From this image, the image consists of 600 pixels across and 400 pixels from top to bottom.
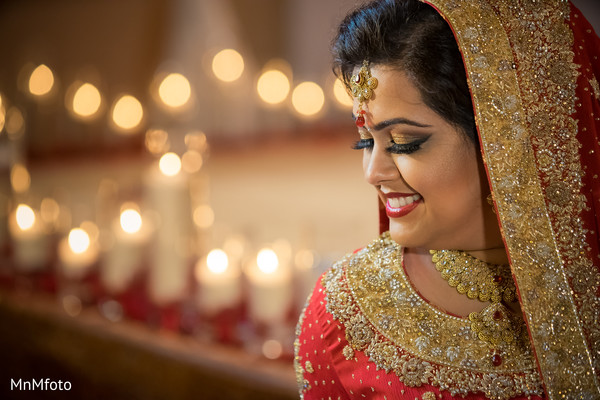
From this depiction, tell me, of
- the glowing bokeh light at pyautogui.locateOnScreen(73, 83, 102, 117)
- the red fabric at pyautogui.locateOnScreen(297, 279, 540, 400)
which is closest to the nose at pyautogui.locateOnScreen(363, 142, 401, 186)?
the red fabric at pyautogui.locateOnScreen(297, 279, 540, 400)

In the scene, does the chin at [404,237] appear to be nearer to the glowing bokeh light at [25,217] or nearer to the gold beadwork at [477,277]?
the gold beadwork at [477,277]

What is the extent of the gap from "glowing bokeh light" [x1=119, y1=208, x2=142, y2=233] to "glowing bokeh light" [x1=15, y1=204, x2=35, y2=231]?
616 mm

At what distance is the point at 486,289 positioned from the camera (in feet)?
2.79

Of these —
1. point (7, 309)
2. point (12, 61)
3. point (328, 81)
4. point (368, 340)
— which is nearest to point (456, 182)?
point (368, 340)

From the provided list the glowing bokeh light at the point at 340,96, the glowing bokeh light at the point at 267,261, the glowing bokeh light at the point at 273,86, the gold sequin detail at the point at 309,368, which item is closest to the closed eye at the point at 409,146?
the gold sequin detail at the point at 309,368

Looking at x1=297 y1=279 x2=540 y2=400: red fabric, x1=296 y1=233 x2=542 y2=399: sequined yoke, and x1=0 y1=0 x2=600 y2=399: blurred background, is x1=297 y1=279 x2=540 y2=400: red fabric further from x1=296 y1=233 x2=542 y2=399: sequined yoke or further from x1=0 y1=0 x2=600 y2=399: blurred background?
x1=0 y1=0 x2=600 y2=399: blurred background

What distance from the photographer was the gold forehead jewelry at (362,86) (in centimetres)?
81

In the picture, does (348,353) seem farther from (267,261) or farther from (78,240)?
(78,240)

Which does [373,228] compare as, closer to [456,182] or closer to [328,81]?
[328,81]

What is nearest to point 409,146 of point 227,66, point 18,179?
point 227,66

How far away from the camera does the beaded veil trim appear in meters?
0.79

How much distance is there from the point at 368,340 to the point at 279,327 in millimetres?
823

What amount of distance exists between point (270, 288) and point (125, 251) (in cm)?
74

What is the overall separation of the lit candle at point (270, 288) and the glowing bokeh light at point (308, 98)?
4.12 feet
